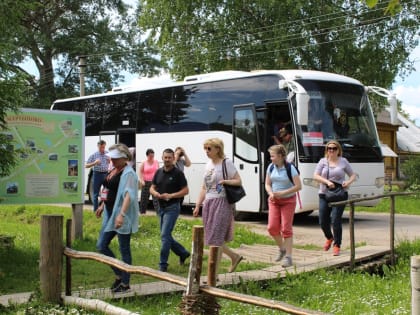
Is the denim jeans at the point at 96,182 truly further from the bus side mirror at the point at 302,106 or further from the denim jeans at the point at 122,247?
the denim jeans at the point at 122,247

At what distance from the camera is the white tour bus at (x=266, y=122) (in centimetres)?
1401

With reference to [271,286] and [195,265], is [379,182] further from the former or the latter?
[195,265]

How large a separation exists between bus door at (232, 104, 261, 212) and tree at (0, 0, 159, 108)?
82.5ft

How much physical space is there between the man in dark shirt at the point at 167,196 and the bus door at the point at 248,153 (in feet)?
19.9

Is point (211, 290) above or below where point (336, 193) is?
below

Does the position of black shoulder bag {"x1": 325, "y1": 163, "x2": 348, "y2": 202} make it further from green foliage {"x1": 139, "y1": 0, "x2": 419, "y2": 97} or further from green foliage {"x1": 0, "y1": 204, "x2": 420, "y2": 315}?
green foliage {"x1": 139, "y1": 0, "x2": 419, "y2": 97}

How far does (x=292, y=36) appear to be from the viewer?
27516 mm

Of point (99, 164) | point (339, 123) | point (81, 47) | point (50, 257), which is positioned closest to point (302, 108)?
point (339, 123)

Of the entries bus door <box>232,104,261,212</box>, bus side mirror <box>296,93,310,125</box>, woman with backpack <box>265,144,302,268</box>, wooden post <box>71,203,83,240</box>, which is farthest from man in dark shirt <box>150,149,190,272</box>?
bus door <box>232,104,261,212</box>

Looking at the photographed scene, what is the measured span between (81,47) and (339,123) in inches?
1055

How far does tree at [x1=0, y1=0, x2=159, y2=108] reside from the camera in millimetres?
39094

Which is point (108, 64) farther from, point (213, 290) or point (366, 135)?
point (213, 290)

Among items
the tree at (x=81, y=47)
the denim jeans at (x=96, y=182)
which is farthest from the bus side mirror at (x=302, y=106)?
the tree at (x=81, y=47)

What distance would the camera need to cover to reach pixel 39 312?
6.33 m
